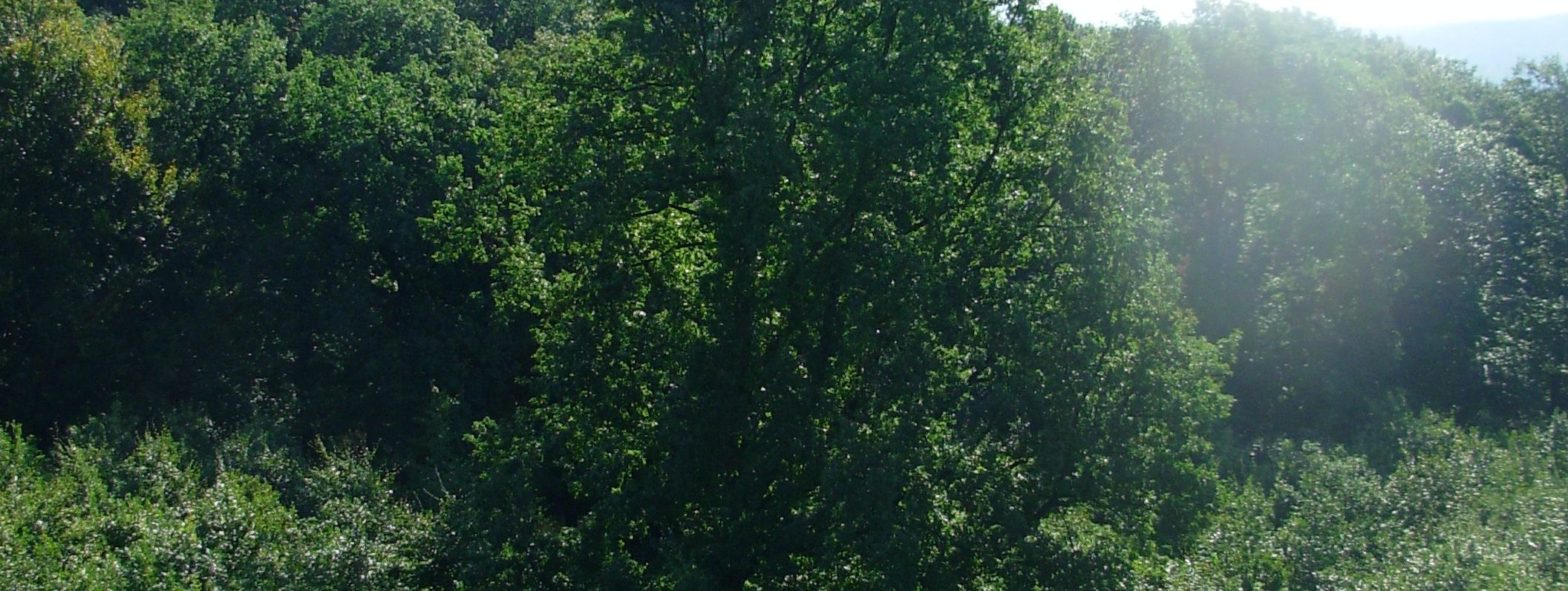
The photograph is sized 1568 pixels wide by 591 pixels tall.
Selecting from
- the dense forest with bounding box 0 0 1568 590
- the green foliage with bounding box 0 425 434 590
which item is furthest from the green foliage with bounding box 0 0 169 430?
the green foliage with bounding box 0 425 434 590

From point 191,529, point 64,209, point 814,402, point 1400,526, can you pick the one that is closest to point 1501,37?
point 1400,526

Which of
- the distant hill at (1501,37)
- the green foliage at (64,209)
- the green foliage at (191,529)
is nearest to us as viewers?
the green foliage at (191,529)

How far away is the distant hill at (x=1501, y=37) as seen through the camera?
185 feet

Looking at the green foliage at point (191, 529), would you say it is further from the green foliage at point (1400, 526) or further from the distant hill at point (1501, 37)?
the distant hill at point (1501, 37)

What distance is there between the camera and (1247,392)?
2750cm

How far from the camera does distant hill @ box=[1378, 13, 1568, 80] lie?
56300mm

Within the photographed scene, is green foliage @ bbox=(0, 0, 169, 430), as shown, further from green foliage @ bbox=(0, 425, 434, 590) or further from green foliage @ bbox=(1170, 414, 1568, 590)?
green foliage @ bbox=(1170, 414, 1568, 590)

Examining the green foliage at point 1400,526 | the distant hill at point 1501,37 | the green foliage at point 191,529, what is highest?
the distant hill at point 1501,37

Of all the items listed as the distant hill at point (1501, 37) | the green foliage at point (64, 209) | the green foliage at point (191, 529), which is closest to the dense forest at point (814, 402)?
the green foliage at point (191, 529)

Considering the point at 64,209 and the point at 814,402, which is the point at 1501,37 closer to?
the point at 814,402

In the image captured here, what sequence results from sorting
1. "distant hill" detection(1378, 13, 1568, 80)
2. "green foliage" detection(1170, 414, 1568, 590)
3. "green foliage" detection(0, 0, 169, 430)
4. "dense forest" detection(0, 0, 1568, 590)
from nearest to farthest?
"dense forest" detection(0, 0, 1568, 590), "green foliage" detection(1170, 414, 1568, 590), "green foliage" detection(0, 0, 169, 430), "distant hill" detection(1378, 13, 1568, 80)

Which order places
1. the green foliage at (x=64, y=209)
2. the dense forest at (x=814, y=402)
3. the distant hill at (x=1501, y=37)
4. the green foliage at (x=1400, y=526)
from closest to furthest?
the dense forest at (x=814, y=402)
the green foliage at (x=1400, y=526)
the green foliage at (x=64, y=209)
the distant hill at (x=1501, y=37)

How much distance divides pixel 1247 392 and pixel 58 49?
25035mm

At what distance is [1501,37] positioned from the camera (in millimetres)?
70688
